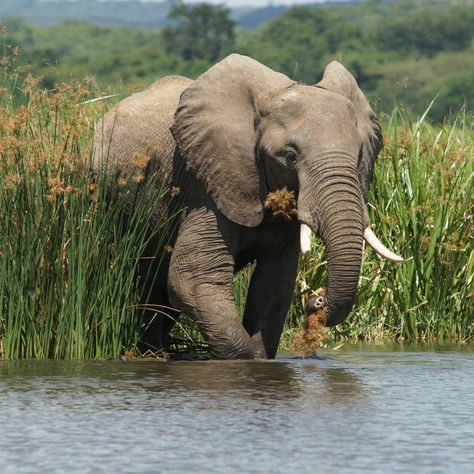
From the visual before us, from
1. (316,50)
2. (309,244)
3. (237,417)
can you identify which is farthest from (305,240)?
(316,50)

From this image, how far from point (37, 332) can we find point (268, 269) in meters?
1.59

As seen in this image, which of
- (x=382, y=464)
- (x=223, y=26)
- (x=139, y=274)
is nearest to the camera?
(x=382, y=464)

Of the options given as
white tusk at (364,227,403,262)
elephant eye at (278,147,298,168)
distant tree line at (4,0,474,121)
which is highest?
distant tree line at (4,0,474,121)

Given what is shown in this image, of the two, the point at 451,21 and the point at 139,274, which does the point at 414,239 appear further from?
the point at 451,21

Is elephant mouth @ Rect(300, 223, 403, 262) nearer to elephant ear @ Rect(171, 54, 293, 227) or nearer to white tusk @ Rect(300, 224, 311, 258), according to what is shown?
white tusk @ Rect(300, 224, 311, 258)

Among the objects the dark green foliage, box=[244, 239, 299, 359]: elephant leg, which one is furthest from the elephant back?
the dark green foliage

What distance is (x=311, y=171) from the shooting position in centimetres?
917

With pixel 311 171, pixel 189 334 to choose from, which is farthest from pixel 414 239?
pixel 311 171

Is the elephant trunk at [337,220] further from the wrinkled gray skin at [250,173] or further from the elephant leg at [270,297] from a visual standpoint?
the elephant leg at [270,297]

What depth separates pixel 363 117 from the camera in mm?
9898

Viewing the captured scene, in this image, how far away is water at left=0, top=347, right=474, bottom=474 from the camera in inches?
257

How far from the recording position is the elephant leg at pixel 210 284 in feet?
32.6

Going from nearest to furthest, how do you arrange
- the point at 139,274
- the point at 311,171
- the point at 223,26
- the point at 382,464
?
1. the point at 382,464
2. the point at 311,171
3. the point at 139,274
4. the point at 223,26

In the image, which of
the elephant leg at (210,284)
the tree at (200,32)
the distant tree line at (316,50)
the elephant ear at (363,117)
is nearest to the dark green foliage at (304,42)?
the distant tree line at (316,50)
